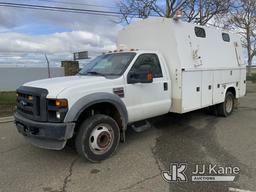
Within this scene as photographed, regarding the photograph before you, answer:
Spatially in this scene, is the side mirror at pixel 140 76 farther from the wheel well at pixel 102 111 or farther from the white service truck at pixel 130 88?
the wheel well at pixel 102 111

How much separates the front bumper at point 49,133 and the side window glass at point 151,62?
1.99 m

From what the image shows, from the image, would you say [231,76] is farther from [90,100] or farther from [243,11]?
[243,11]

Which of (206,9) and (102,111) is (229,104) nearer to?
(102,111)

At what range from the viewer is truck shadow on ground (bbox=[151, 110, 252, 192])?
12.1 ft

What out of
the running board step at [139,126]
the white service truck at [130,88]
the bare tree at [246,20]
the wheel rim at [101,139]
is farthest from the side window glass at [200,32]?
the bare tree at [246,20]

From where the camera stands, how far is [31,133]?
4.29 m

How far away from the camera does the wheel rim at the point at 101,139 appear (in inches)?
176

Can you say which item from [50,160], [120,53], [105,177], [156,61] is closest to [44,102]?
[50,160]

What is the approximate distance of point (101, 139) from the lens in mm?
4598

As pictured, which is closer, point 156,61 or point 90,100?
point 90,100

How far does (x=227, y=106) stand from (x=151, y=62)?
12.4 feet

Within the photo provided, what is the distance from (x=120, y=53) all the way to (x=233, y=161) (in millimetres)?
3146

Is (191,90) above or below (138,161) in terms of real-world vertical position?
above

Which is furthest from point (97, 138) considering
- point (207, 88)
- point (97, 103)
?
point (207, 88)
